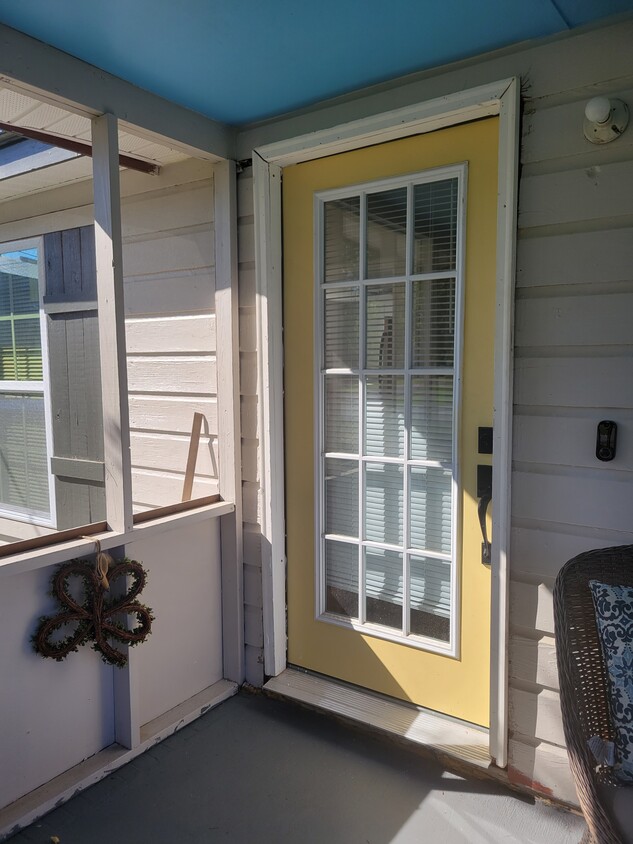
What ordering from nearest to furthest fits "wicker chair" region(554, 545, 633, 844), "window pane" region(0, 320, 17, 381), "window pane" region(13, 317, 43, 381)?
"wicker chair" region(554, 545, 633, 844) → "window pane" region(13, 317, 43, 381) → "window pane" region(0, 320, 17, 381)

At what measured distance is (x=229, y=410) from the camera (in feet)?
8.37

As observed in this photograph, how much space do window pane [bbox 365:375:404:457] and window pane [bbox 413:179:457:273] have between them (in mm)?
440

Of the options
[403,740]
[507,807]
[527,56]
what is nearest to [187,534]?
[403,740]

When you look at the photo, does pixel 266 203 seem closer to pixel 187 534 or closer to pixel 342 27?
pixel 342 27

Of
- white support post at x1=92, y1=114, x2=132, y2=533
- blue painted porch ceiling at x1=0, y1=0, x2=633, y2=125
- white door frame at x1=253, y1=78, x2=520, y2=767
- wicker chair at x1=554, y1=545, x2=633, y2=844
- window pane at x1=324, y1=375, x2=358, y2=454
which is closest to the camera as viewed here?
wicker chair at x1=554, y1=545, x2=633, y2=844

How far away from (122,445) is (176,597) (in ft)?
2.34

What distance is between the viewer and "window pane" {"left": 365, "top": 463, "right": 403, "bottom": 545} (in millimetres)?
2338

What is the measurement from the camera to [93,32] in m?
1.77

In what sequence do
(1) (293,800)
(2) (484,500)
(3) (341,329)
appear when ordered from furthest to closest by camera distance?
(3) (341,329)
(2) (484,500)
(1) (293,800)

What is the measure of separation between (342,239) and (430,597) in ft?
4.77

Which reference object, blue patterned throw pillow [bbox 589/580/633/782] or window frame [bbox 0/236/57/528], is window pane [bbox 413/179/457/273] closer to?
blue patterned throw pillow [bbox 589/580/633/782]

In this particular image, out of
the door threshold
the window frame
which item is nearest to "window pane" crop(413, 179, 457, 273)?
the door threshold

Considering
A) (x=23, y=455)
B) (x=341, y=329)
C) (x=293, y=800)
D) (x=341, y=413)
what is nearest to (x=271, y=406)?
(x=341, y=413)

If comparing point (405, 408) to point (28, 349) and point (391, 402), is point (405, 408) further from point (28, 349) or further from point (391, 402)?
point (28, 349)
